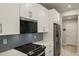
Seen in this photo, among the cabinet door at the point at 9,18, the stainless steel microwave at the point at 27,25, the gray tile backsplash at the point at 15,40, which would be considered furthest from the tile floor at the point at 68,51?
the cabinet door at the point at 9,18

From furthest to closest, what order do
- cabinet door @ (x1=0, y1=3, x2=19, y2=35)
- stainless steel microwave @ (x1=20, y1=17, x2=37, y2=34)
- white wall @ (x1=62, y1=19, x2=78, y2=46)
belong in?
white wall @ (x1=62, y1=19, x2=78, y2=46), stainless steel microwave @ (x1=20, y1=17, x2=37, y2=34), cabinet door @ (x1=0, y1=3, x2=19, y2=35)

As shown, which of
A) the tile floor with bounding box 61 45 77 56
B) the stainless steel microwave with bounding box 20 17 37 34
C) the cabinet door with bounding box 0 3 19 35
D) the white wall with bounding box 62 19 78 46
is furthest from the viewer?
the white wall with bounding box 62 19 78 46

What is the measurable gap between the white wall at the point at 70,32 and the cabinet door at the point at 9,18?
203 inches

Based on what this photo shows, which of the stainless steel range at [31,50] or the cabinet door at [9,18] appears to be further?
the stainless steel range at [31,50]

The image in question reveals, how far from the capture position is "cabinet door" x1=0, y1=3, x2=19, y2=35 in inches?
47.1

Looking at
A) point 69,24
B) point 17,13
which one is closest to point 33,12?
point 17,13

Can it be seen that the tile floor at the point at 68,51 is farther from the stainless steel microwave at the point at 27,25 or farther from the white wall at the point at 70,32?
the stainless steel microwave at the point at 27,25

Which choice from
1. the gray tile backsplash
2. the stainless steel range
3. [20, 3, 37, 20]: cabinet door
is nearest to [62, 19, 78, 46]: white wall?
the gray tile backsplash

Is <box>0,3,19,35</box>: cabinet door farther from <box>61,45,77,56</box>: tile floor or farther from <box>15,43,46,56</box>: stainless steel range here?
<box>61,45,77,56</box>: tile floor

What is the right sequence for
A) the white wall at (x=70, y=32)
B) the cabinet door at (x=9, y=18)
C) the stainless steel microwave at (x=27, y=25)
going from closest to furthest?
the cabinet door at (x=9, y=18), the stainless steel microwave at (x=27, y=25), the white wall at (x=70, y=32)

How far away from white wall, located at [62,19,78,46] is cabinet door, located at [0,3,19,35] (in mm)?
5147

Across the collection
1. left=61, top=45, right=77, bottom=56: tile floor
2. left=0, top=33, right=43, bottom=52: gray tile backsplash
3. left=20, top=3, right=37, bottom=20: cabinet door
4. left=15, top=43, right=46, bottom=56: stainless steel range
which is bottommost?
left=61, top=45, right=77, bottom=56: tile floor

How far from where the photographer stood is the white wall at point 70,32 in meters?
5.74

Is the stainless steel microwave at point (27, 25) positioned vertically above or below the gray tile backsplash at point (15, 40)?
above
